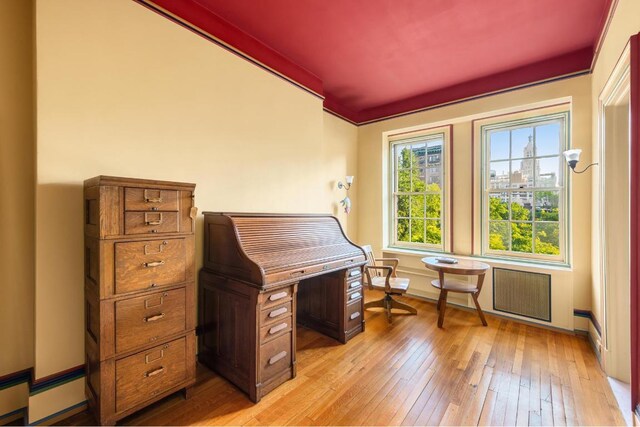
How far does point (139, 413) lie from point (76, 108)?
6.71 feet

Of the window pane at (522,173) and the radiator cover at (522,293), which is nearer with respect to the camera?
the radiator cover at (522,293)

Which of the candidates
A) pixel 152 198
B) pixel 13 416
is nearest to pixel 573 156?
pixel 152 198

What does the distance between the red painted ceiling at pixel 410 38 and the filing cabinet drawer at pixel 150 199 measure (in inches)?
62.4

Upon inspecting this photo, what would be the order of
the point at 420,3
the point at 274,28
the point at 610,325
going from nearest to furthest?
the point at 610,325
the point at 420,3
the point at 274,28

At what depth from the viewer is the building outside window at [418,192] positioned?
167 inches

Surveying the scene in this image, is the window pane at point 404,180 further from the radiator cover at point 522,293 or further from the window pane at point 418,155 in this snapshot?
the radiator cover at point 522,293

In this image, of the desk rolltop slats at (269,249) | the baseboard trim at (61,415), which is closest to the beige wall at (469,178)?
the desk rolltop slats at (269,249)

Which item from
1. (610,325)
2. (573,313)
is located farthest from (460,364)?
(573,313)

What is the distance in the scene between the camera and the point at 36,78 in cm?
169

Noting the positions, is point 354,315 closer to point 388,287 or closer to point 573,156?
point 388,287

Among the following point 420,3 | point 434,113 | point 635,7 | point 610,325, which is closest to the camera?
point 635,7

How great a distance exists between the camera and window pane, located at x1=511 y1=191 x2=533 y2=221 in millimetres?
3559

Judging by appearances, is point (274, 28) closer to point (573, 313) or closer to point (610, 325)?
point (610, 325)

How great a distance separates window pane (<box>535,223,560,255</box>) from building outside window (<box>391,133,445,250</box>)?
115 cm
